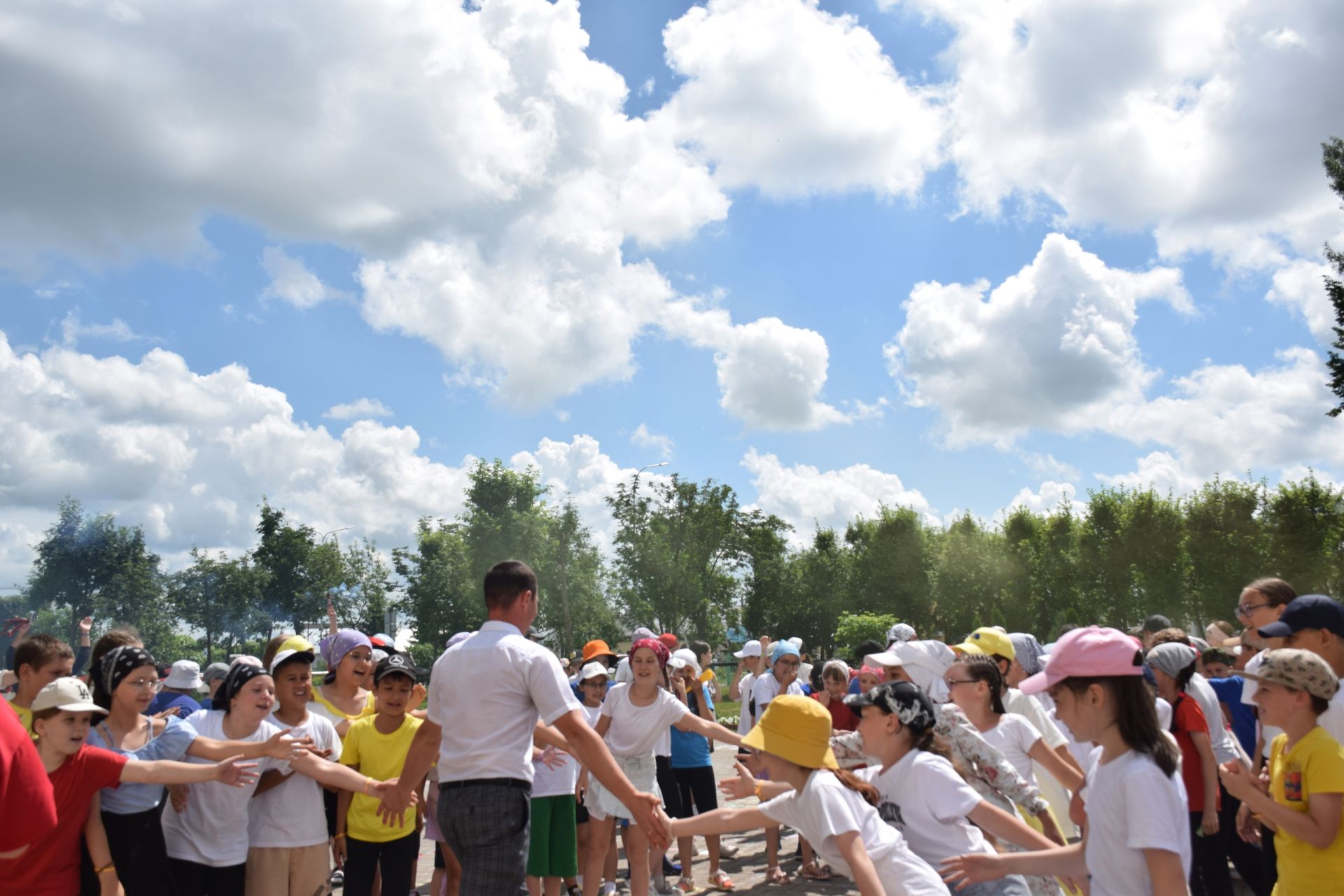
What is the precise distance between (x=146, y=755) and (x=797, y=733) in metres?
3.25

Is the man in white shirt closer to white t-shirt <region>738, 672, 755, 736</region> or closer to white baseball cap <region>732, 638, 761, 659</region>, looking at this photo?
white t-shirt <region>738, 672, 755, 736</region>

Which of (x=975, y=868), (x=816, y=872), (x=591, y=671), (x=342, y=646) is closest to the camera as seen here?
A: (x=975, y=868)

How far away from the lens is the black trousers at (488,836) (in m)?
4.13

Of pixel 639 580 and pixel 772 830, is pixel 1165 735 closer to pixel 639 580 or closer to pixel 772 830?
pixel 772 830

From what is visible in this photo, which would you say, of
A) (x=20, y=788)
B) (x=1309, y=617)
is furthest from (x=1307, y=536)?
(x=20, y=788)

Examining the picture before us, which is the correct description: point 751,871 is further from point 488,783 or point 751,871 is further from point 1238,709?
point 488,783

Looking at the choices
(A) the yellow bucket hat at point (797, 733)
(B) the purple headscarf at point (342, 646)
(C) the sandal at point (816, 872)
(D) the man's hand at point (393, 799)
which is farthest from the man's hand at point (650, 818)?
(C) the sandal at point (816, 872)

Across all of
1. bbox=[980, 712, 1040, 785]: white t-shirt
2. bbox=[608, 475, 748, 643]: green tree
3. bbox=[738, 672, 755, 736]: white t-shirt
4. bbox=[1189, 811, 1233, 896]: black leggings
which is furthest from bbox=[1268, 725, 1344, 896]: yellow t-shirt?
bbox=[608, 475, 748, 643]: green tree

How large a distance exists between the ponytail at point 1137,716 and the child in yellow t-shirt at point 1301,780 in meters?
0.50

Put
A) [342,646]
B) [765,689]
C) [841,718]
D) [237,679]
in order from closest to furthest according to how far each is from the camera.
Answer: [237,679], [342,646], [841,718], [765,689]

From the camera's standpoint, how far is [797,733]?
3.56 metres

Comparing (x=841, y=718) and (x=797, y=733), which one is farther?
(x=841, y=718)

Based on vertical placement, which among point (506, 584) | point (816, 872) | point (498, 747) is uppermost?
point (506, 584)

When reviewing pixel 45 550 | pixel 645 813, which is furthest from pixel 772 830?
pixel 45 550
